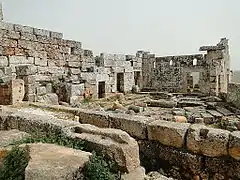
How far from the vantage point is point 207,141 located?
4.41 m

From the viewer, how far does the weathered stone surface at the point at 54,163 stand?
2752mm

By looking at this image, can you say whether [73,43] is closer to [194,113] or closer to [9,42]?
[9,42]

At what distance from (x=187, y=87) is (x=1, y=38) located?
56.4ft

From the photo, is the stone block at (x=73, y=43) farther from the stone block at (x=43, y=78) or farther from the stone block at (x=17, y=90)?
the stone block at (x=17, y=90)

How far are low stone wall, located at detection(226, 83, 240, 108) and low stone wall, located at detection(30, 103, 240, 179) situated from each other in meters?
8.48

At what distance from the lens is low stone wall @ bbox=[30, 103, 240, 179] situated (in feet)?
14.1

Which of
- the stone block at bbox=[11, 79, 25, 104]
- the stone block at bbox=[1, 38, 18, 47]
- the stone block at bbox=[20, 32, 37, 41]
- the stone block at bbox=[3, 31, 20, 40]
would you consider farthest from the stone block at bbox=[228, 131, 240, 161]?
the stone block at bbox=[20, 32, 37, 41]

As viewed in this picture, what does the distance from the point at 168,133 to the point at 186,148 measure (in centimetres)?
39

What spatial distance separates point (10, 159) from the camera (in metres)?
3.33

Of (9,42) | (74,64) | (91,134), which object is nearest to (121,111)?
(74,64)

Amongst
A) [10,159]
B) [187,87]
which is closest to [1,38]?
[10,159]

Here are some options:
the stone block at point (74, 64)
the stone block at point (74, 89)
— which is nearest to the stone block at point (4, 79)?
the stone block at point (74, 89)

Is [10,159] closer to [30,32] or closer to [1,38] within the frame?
[1,38]

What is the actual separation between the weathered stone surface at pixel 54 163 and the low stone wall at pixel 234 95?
10.7m
